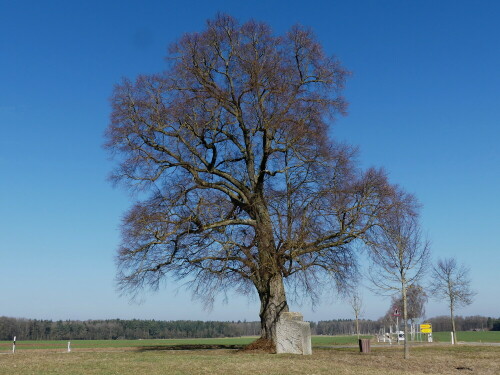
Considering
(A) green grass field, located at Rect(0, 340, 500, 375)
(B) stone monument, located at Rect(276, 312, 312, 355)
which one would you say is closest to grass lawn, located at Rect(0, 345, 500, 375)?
(A) green grass field, located at Rect(0, 340, 500, 375)

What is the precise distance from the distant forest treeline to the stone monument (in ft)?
223

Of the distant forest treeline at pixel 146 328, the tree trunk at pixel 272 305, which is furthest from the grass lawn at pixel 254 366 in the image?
the distant forest treeline at pixel 146 328

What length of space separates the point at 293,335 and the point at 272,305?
205cm

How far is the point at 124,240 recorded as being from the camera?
2380 cm

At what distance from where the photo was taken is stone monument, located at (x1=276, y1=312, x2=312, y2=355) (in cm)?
2195

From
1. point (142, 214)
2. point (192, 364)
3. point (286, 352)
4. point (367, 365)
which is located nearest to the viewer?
point (192, 364)

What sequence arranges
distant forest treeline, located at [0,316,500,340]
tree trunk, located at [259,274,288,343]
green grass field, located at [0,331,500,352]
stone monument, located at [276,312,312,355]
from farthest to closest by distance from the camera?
1. distant forest treeline, located at [0,316,500,340]
2. green grass field, located at [0,331,500,352]
3. tree trunk, located at [259,274,288,343]
4. stone monument, located at [276,312,312,355]

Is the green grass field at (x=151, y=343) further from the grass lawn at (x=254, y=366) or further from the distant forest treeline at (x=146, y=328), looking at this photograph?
the distant forest treeline at (x=146, y=328)

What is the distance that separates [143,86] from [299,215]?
1002 centimetres

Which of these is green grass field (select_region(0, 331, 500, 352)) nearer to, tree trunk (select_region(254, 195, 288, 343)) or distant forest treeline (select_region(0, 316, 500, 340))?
tree trunk (select_region(254, 195, 288, 343))

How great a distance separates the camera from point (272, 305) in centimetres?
2380

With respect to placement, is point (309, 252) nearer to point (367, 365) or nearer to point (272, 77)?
point (367, 365)

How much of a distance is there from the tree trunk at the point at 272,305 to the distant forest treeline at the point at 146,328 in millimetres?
66644

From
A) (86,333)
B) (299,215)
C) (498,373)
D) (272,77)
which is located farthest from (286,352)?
(86,333)
